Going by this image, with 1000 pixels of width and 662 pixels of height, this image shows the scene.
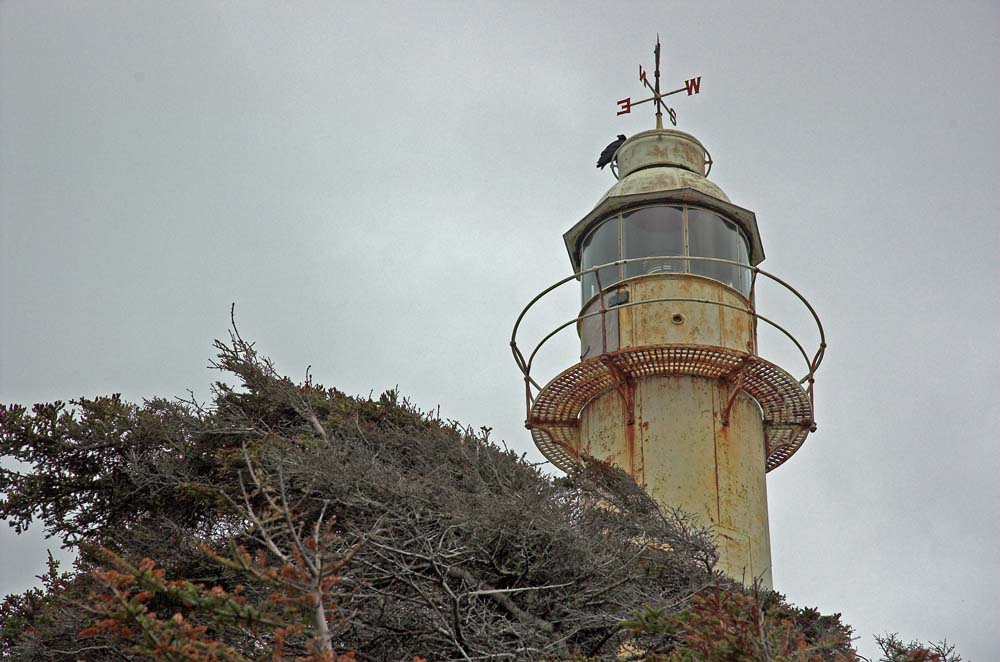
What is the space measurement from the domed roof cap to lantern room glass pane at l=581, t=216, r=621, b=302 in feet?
0.46

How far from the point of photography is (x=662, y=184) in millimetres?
16141

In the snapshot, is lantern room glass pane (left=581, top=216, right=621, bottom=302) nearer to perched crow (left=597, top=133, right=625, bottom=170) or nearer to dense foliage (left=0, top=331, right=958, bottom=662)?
perched crow (left=597, top=133, right=625, bottom=170)

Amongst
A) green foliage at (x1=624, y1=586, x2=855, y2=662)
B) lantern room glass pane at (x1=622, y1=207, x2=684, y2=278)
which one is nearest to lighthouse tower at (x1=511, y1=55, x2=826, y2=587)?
lantern room glass pane at (x1=622, y1=207, x2=684, y2=278)

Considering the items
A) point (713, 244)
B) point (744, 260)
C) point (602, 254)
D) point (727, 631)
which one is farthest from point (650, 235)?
point (727, 631)

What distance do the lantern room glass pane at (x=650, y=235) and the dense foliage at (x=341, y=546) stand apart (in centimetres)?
419

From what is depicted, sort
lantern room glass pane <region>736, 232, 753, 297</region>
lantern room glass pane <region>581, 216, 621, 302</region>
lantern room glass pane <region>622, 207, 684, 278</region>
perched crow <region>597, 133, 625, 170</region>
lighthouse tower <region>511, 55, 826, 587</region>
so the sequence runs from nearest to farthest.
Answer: lighthouse tower <region>511, 55, 826, 587</region> → lantern room glass pane <region>622, 207, 684, 278</region> → lantern room glass pane <region>581, 216, 621, 302</region> → lantern room glass pane <region>736, 232, 753, 297</region> → perched crow <region>597, 133, 625, 170</region>

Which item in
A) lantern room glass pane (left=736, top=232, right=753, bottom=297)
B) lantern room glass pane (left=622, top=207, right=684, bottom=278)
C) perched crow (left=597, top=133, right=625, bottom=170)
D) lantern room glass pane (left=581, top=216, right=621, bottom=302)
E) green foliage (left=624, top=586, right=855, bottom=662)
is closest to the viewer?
green foliage (left=624, top=586, right=855, bottom=662)

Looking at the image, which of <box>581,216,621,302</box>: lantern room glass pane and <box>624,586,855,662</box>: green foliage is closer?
<box>624,586,855,662</box>: green foliage

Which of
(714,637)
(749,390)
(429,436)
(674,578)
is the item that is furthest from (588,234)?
(714,637)

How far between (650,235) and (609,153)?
2818 mm

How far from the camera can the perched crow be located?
18312 mm

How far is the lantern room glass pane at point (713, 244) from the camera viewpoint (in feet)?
51.7

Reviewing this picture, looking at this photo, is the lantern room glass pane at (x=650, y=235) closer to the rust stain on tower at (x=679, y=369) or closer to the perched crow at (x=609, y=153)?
the rust stain on tower at (x=679, y=369)

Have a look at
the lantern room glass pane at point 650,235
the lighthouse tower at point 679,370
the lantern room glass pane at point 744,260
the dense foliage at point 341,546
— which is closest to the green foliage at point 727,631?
the dense foliage at point 341,546
